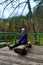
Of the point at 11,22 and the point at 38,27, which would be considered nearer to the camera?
the point at 11,22

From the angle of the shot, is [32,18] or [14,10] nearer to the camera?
[14,10]

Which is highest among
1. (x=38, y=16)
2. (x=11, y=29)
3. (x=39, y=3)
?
Answer: (x=39, y=3)

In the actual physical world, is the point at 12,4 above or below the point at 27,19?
above

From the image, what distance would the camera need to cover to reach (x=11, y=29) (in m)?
21.7

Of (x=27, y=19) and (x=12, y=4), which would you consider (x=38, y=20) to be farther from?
(x=12, y=4)

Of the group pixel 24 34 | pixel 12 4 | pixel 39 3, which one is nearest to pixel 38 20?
pixel 39 3

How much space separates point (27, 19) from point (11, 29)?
7.60 ft

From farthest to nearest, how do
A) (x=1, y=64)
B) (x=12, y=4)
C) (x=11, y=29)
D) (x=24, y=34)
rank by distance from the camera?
(x=11, y=29)
(x=12, y=4)
(x=24, y=34)
(x=1, y=64)

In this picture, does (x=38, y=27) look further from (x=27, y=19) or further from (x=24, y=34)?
(x=24, y=34)

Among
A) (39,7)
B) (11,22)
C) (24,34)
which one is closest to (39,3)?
(39,7)

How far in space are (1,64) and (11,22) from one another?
1374cm

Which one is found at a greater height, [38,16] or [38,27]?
[38,16]

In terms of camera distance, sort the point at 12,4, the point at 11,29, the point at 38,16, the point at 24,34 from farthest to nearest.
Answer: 1. the point at 11,29
2. the point at 38,16
3. the point at 12,4
4. the point at 24,34

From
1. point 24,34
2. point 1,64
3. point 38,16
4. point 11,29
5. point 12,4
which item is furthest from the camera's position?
point 11,29
